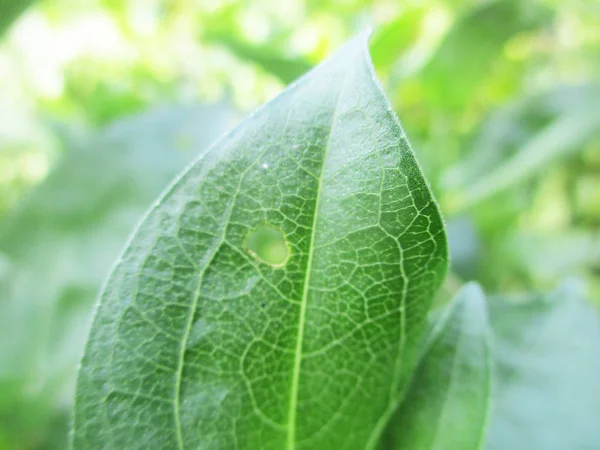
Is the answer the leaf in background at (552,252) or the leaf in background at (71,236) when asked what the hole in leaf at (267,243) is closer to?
the leaf in background at (71,236)

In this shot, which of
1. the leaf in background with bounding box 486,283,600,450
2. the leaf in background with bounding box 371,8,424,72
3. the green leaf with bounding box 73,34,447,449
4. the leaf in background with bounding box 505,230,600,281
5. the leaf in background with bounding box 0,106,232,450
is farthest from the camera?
the leaf in background with bounding box 505,230,600,281

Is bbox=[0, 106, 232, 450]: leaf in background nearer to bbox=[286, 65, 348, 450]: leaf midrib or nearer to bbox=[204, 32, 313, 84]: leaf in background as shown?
bbox=[204, 32, 313, 84]: leaf in background

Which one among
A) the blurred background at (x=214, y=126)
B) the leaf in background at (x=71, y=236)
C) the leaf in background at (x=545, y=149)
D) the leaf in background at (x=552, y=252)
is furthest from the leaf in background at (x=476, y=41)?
the leaf in background at (x=71, y=236)

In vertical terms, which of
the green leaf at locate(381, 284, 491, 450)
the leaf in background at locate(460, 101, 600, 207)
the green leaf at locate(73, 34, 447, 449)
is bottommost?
the green leaf at locate(381, 284, 491, 450)

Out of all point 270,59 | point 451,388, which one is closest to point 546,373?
point 451,388

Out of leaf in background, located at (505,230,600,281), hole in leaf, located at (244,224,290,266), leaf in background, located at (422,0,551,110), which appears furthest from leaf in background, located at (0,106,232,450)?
leaf in background, located at (505,230,600,281)

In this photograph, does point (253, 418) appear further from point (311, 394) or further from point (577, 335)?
point (577, 335)
